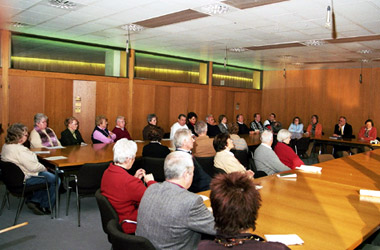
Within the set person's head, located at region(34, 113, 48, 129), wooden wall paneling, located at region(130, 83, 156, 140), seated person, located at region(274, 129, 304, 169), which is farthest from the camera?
wooden wall paneling, located at region(130, 83, 156, 140)

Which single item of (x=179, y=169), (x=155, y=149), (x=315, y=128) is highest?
(x=179, y=169)

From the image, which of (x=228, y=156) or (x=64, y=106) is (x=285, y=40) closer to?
(x=228, y=156)

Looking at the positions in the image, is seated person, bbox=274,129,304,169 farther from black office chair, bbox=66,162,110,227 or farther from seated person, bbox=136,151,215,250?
seated person, bbox=136,151,215,250

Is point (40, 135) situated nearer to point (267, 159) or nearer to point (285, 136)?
point (267, 159)

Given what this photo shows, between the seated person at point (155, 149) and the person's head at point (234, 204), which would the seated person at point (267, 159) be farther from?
the person's head at point (234, 204)

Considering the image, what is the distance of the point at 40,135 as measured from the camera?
6.08m

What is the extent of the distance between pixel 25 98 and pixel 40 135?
2073 millimetres

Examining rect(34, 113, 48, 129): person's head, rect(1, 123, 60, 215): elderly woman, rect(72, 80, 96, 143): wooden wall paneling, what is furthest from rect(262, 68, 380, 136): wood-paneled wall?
rect(1, 123, 60, 215): elderly woman

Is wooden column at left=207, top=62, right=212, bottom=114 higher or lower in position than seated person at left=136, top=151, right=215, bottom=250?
higher

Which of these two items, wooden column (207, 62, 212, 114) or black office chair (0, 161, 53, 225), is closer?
black office chair (0, 161, 53, 225)

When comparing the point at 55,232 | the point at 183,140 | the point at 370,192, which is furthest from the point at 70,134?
the point at 370,192

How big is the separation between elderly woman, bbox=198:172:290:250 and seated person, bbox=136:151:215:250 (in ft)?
1.21

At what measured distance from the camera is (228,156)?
4355 mm

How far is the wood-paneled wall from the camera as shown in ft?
38.6
